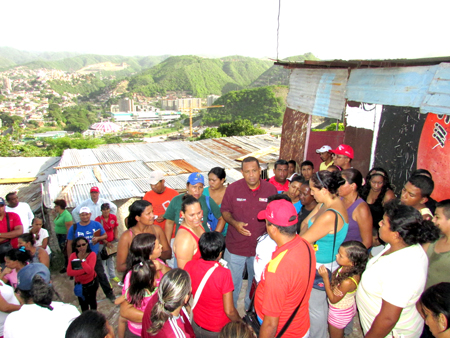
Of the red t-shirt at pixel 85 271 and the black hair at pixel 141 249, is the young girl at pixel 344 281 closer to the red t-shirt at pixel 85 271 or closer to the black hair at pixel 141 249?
the black hair at pixel 141 249

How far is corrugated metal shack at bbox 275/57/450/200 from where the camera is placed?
4648 millimetres

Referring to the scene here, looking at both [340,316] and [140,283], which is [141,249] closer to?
[140,283]

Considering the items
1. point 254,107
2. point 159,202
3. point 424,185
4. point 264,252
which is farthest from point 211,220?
point 254,107

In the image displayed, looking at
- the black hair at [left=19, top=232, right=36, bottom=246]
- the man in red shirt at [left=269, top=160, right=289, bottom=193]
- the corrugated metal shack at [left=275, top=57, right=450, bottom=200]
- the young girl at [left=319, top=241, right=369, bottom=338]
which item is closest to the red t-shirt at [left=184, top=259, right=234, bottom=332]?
the young girl at [left=319, top=241, right=369, bottom=338]

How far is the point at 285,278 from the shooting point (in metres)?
1.97

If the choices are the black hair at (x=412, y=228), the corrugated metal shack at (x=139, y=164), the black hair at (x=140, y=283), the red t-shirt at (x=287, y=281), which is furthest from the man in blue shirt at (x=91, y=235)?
the black hair at (x=412, y=228)

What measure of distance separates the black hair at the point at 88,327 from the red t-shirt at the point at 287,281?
109 cm

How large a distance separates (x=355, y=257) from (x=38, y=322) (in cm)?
263

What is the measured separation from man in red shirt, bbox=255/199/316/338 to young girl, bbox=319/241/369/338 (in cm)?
54

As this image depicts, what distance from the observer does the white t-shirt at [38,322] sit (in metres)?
2.16

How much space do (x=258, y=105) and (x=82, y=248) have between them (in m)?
84.9

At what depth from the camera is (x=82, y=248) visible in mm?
3955

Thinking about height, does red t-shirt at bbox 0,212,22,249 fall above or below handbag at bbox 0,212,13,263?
above

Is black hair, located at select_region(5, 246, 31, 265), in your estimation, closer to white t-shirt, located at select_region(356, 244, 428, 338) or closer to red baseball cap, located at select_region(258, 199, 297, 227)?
red baseball cap, located at select_region(258, 199, 297, 227)
